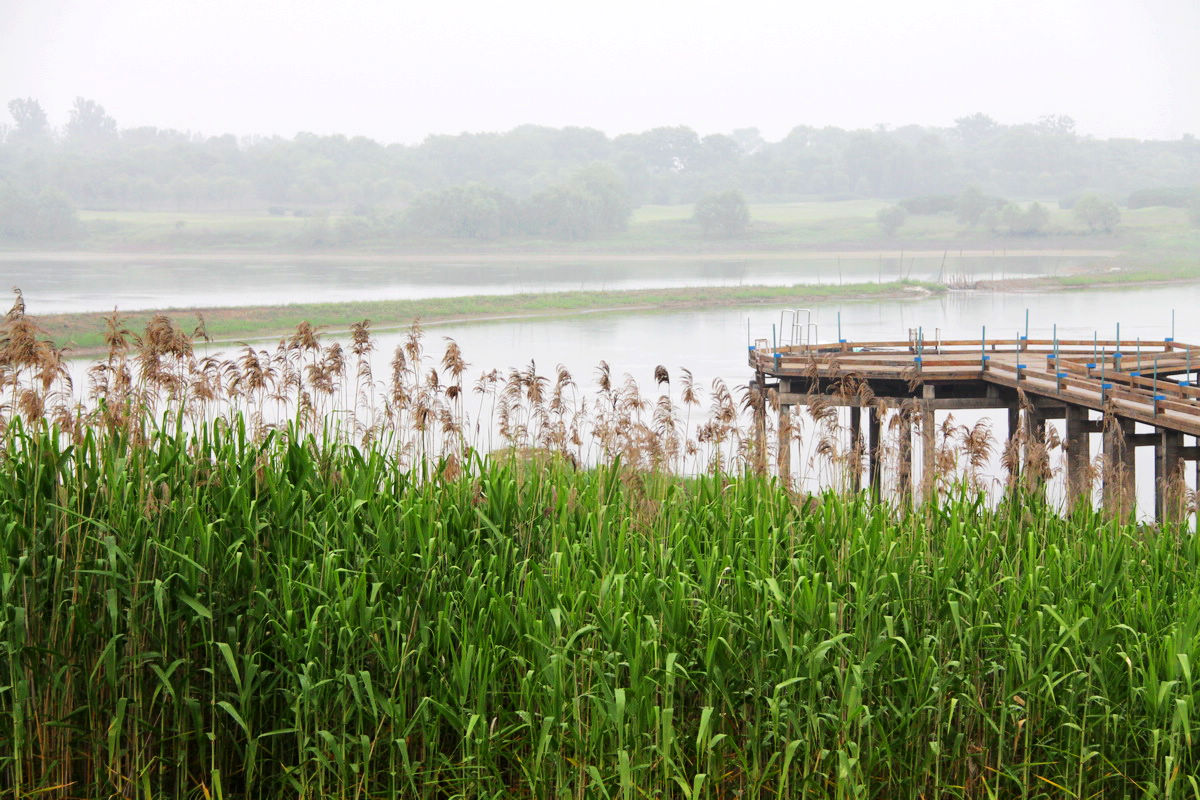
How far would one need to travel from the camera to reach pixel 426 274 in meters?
118

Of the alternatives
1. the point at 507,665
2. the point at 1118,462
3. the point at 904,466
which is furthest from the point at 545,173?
the point at 507,665

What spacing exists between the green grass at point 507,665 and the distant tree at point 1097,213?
124959mm

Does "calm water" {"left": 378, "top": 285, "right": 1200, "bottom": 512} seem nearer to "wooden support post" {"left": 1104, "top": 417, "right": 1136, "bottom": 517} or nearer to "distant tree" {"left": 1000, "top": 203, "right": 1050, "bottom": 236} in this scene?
"wooden support post" {"left": 1104, "top": 417, "right": 1136, "bottom": 517}

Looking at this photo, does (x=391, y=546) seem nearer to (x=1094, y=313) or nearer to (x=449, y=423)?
(x=449, y=423)

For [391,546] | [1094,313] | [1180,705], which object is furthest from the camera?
[1094,313]

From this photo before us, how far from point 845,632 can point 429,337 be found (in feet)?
213

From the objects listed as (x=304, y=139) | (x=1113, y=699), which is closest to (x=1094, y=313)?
(x=1113, y=699)

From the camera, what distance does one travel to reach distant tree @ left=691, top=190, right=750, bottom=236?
13038 cm

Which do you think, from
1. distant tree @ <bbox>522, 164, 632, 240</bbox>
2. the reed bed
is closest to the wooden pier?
the reed bed

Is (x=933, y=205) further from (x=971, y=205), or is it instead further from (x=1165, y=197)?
(x=1165, y=197)

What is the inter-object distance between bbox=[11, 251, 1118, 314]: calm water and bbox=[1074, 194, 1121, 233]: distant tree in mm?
3464

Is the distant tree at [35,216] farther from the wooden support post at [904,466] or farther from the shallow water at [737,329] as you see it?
the wooden support post at [904,466]

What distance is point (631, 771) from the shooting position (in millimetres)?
6324

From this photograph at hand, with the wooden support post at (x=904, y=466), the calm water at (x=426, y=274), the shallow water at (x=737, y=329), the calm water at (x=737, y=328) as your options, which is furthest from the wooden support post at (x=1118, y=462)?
the calm water at (x=426, y=274)
